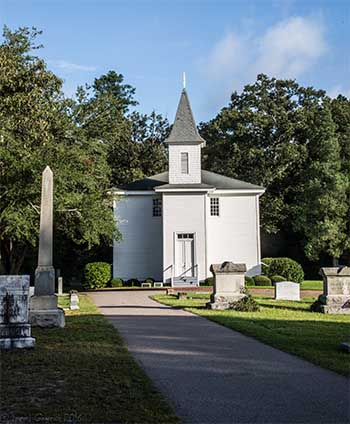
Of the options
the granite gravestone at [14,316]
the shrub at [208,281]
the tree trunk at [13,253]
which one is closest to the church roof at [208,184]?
the shrub at [208,281]

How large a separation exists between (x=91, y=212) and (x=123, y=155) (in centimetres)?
1889

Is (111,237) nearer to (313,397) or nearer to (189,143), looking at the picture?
(189,143)

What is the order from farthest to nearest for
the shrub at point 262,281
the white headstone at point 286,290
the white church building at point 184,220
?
the white church building at point 184,220, the shrub at point 262,281, the white headstone at point 286,290

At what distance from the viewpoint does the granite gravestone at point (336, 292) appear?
16859mm

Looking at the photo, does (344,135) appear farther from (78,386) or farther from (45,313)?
(78,386)

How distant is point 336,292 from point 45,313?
9181 mm

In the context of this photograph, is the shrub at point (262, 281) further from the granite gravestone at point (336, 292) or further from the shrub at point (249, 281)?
the granite gravestone at point (336, 292)

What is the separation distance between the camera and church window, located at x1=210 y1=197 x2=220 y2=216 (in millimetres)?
36125

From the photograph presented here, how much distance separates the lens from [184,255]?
33500mm

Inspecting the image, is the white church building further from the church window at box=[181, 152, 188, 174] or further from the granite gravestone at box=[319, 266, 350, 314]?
the granite gravestone at box=[319, 266, 350, 314]

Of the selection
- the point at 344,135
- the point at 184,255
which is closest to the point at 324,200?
the point at 344,135

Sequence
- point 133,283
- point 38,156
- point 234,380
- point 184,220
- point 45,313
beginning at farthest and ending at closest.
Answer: point 133,283 < point 184,220 < point 38,156 < point 45,313 < point 234,380

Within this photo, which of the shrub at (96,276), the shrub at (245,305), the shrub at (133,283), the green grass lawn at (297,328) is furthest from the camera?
the shrub at (133,283)

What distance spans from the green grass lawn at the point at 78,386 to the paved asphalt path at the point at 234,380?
10.9 inches
